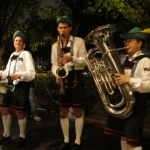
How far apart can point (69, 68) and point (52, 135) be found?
194 cm

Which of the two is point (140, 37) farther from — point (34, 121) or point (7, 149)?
point (34, 121)

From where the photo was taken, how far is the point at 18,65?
5.27 m

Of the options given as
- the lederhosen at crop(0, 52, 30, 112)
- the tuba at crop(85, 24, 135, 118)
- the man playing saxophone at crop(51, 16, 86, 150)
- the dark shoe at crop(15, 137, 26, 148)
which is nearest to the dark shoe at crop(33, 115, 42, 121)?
the dark shoe at crop(15, 137, 26, 148)

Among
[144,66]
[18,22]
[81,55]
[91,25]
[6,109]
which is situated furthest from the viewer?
[91,25]

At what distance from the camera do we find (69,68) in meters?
5.18

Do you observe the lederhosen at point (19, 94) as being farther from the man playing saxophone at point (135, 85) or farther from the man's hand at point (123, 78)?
the man's hand at point (123, 78)

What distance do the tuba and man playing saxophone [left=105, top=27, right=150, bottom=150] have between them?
0.11m

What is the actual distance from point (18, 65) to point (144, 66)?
2422 millimetres

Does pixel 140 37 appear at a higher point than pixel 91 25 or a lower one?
lower

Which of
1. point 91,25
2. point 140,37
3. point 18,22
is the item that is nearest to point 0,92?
point 140,37

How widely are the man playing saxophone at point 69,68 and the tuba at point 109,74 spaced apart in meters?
0.94

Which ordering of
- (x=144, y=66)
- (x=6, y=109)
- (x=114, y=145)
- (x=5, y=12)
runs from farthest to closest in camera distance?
(x=5, y=12)
(x=6, y=109)
(x=114, y=145)
(x=144, y=66)

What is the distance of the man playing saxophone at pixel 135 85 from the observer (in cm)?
365

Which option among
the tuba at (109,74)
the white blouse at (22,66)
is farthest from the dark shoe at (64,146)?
the tuba at (109,74)
